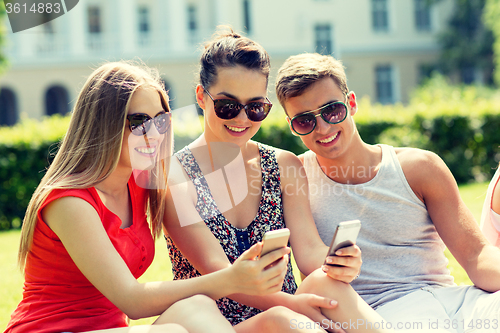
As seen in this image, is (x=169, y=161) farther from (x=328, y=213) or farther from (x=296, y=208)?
(x=328, y=213)

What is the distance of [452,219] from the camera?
2.60 m

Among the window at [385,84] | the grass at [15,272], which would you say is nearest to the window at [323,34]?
the window at [385,84]

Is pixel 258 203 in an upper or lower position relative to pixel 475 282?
upper

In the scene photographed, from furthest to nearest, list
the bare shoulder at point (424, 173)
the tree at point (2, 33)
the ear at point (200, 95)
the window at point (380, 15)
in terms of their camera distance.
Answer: the window at point (380, 15) < the tree at point (2, 33) < the ear at point (200, 95) < the bare shoulder at point (424, 173)

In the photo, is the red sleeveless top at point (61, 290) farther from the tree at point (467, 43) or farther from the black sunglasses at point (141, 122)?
the tree at point (467, 43)

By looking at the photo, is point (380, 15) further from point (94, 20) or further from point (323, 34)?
point (94, 20)

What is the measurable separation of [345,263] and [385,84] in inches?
1179

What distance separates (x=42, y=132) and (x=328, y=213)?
27.3ft

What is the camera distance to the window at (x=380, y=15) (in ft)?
96.4

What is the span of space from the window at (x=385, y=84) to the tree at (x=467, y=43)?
10.3ft

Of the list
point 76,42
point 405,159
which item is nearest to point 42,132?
point 405,159

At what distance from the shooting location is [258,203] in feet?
8.98

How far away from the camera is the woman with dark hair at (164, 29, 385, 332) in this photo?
2477 mm

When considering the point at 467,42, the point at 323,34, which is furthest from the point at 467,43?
the point at 323,34
